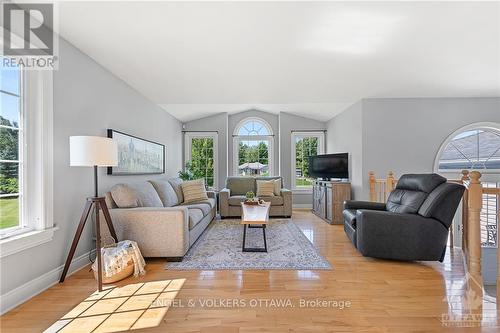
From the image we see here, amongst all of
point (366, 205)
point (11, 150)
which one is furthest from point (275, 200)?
point (11, 150)

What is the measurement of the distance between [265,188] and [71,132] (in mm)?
3776

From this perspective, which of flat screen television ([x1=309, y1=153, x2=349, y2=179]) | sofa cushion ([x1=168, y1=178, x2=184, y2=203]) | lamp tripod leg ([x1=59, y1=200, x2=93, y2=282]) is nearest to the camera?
lamp tripod leg ([x1=59, y1=200, x2=93, y2=282])

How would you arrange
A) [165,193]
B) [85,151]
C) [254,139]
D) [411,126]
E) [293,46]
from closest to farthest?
[85,151] < [293,46] < [165,193] < [411,126] < [254,139]

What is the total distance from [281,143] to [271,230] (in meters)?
2.95

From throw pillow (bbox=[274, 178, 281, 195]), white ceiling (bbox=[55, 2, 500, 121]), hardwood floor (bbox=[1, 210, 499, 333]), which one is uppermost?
white ceiling (bbox=[55, 2, 500, 121])

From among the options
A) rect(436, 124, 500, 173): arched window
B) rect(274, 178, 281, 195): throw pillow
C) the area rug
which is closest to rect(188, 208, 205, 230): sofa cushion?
the area rug

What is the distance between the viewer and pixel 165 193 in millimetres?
4090

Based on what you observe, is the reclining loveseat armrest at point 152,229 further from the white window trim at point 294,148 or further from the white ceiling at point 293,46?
the white window trim at point 294,148

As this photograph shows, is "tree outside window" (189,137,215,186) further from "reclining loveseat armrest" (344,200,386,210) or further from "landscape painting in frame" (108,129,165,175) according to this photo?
"reclining loveseat armrest" (344,200,386,210)

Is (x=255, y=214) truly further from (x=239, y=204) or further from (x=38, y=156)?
(x=38, y=156)

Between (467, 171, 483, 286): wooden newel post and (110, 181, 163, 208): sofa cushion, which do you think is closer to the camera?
(467, 171, 483, 286): wooden newel post

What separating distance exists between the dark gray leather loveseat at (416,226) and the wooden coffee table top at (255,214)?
1128 mm

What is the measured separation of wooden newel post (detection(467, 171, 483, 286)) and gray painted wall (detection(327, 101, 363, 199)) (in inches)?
85.6

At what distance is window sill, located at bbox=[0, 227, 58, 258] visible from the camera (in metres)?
1.83
